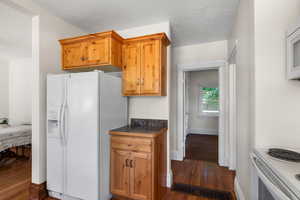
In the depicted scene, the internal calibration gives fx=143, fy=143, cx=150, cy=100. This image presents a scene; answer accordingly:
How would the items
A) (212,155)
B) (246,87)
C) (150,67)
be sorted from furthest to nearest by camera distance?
(212,155) → (150,67) → (246,87)

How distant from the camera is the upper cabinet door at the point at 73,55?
229cm

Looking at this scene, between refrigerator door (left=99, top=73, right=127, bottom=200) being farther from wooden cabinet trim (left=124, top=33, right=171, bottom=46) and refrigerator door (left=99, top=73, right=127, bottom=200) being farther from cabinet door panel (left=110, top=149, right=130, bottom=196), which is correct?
wooden cabinet trim (left=124, top=33, right=171, bottom=46)

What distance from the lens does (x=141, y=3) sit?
78.1 inches

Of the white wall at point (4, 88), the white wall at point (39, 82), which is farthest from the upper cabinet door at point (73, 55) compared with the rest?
the white wall at point (4, 88)

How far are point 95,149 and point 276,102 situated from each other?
1936 mm

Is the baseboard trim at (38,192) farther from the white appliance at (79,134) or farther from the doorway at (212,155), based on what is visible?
the doorway at (212,155)

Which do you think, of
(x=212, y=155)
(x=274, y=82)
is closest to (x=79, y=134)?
(x=274, y=82)

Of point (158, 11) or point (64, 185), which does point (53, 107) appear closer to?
point (64, 185)

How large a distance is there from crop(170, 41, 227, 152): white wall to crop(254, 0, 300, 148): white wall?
6.37 feet

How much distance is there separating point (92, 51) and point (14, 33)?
2.11 metres

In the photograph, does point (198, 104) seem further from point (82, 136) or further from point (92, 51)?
point (82, 136)

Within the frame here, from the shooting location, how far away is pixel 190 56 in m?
3.39

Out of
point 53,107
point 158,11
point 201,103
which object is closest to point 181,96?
point 158,11

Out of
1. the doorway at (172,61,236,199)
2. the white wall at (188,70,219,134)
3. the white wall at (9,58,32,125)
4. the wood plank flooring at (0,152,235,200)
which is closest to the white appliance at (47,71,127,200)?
the wood plank flooring at (0,152,235,200)
